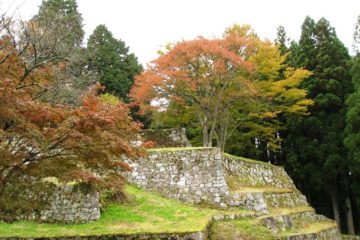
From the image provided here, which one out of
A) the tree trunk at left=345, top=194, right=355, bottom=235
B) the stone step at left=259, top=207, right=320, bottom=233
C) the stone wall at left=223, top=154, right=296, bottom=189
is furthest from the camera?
Answer: the tree trunk at left=345, top=194, right=355, bottom=235

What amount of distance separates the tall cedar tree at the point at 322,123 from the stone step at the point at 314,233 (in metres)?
5.24

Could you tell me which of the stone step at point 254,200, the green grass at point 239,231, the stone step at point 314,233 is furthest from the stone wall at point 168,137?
the green grass at point 239,231

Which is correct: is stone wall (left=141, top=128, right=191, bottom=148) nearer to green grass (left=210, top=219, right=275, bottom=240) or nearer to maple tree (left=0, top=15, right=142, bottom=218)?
green grass (left=210, top=219, right=275, bottom=240)

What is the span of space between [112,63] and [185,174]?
1803cm

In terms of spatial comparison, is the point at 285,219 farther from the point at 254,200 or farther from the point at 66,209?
the point at 66,209

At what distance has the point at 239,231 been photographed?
12562 millimetres

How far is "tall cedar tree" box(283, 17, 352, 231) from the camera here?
24219 millimetres

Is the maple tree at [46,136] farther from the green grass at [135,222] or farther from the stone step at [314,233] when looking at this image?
the stone step at [314,233]

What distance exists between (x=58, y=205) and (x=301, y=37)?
2097 centimetres

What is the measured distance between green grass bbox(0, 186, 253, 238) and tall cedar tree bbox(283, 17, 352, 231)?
11.7 meters

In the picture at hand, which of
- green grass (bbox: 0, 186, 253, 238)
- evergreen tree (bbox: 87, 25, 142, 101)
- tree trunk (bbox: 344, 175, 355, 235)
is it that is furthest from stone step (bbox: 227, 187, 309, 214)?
evergreen tree (bbox: 87, 25, 142, 101)

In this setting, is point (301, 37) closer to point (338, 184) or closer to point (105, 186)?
point (338, 184)

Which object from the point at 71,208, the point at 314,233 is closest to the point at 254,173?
the point at 314,233

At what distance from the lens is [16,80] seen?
880cm
